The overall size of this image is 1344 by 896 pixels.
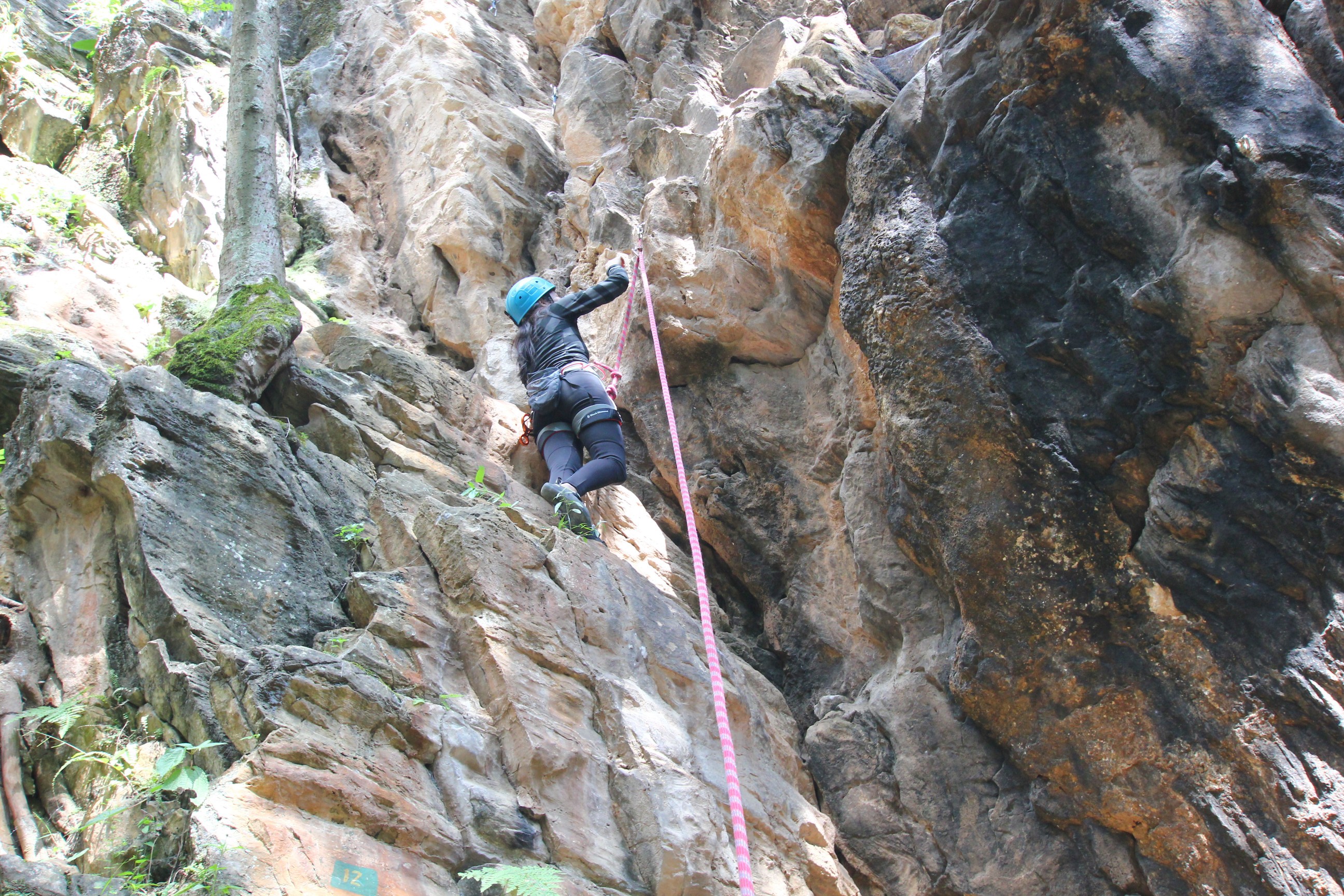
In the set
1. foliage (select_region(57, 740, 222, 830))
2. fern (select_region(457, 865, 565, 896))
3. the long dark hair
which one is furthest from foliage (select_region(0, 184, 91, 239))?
fern (select_region(457, 865, 565, 896))

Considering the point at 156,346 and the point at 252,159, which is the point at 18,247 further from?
the point at 252,159

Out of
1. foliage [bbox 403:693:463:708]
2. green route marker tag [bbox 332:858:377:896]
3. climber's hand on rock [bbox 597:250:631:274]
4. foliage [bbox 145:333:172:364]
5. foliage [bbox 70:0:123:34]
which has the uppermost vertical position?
foliage [bbox 70:0:123:34]

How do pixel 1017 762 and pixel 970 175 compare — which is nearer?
pixel 1017 762

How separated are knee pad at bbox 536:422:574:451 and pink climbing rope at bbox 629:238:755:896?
2.08 feet

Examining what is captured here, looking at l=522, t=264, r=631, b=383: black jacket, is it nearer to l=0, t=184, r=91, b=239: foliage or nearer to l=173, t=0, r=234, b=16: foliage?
l=0, t=184, r=91, b=239: foliage

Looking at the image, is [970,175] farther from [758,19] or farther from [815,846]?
[758,19]

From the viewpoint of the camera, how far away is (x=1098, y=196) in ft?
17.0

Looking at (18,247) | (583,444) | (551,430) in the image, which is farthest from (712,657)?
(18,247)

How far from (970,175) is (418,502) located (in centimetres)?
400

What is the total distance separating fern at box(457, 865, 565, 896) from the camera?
3.49 meters

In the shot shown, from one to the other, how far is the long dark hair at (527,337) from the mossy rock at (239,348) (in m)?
1.77

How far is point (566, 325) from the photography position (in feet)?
25.1

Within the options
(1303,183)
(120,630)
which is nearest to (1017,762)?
(1303,183)

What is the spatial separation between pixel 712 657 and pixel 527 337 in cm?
397
